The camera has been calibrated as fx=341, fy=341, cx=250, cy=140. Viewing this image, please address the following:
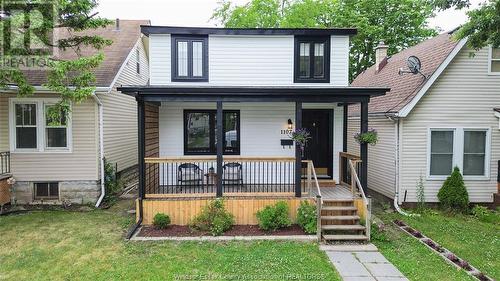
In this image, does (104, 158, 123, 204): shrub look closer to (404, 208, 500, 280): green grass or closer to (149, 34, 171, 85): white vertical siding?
(149, 34, 171, 85): white vertical siding

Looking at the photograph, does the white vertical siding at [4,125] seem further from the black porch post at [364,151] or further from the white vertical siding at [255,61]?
the black porch post at [364,151]

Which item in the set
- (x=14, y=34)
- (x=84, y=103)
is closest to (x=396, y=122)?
(x=84, y=103)

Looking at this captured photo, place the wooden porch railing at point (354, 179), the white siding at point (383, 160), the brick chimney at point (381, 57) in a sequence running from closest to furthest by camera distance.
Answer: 1. the wooden porch railing at point (354, 179)
2. the white siding at point (383, 160)
3. the brick chimney at point (381, 57)

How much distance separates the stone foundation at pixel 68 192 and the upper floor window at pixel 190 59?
4271 millimetres

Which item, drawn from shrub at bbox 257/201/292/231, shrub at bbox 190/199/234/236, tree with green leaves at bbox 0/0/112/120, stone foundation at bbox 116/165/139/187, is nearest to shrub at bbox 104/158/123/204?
stone foundation at bbox 116/165/139/187

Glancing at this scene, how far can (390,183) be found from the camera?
1099 cm

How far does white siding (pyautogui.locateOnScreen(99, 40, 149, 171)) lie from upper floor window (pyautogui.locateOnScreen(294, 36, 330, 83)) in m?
6.28

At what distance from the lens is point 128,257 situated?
21.9 feet

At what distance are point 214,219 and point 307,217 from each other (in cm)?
223

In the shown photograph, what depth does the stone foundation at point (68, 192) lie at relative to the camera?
10.4m

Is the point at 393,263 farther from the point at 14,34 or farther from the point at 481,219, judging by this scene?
the point at 14,34

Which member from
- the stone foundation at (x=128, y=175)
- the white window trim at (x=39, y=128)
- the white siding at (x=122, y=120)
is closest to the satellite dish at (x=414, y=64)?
the white siding at (x=122, y=120)

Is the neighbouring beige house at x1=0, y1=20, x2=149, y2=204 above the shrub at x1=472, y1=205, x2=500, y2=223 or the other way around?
above

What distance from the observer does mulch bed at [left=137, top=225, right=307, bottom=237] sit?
8.05 m
